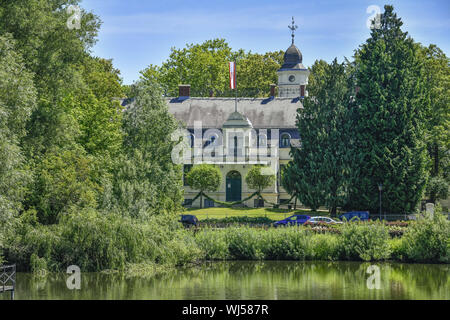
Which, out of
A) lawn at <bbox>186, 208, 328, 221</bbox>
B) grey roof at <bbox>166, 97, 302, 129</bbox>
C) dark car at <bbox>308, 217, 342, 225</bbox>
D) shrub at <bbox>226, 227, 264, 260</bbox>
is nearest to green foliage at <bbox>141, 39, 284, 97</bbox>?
grey roof at <bbox>166, 97, 302, 129</bbox>

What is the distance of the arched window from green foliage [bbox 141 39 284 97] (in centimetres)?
1559

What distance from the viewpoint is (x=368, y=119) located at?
52000 mm

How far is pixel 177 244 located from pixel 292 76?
50210 millimetres

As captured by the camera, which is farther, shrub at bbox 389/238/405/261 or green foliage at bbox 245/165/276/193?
green foliage at bbox 245/165/276/193

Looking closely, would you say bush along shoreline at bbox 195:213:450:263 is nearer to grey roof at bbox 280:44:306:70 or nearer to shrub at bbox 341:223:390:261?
shrub at bbox 341:223:390:261

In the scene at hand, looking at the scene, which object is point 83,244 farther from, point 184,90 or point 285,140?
point 184,90

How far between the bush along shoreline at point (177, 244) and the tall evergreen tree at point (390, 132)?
489 inches

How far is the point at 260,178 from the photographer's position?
59688 mm

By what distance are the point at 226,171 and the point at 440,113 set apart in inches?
726

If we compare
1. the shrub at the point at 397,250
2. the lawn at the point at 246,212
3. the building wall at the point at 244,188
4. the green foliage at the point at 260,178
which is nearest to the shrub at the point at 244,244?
the shrub at the point at 397,250

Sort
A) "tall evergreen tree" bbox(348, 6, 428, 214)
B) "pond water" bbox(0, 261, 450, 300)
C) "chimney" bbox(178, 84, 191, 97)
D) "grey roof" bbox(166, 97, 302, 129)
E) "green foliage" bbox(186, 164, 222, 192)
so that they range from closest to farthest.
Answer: "pond water" bbox(0, 261, 450, 300) < "tall evergreen tree" bbox(348, 6, 428, 214) < "green foliage" bbox(186, 164, 222, 192) < "grey roof" bbox(166, 97, 302, 129) < "chimney" bbox(178, 84, 191, 97)

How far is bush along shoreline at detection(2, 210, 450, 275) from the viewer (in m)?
32.4

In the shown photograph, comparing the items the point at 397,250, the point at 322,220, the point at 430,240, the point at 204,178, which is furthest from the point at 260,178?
the point at 430,240
